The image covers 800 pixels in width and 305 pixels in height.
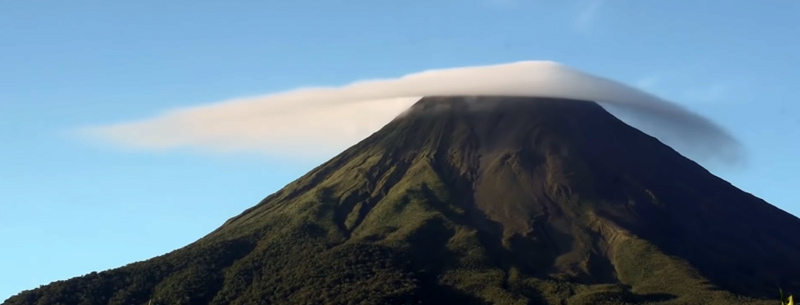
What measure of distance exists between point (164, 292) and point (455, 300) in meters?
50.1

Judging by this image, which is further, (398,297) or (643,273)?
(643,273)

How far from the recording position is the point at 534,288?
186625 millimetres

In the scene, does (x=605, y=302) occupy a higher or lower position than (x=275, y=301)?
lower

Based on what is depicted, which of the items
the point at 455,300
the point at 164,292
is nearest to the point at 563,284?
the point at 455,300

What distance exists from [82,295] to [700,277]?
346ft

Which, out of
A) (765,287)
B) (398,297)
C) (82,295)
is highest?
(82,295)

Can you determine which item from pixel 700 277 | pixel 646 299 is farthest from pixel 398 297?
pixel 700 277

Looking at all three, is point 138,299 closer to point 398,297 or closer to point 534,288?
point 398,297

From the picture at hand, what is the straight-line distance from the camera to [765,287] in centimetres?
19588

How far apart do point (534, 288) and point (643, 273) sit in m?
21.6

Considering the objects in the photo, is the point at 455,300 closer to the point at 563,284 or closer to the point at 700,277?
the point at 563,284

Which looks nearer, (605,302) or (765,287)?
(605,302)

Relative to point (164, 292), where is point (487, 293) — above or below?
below

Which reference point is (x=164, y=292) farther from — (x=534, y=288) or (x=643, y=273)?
(x=643, y=273)
